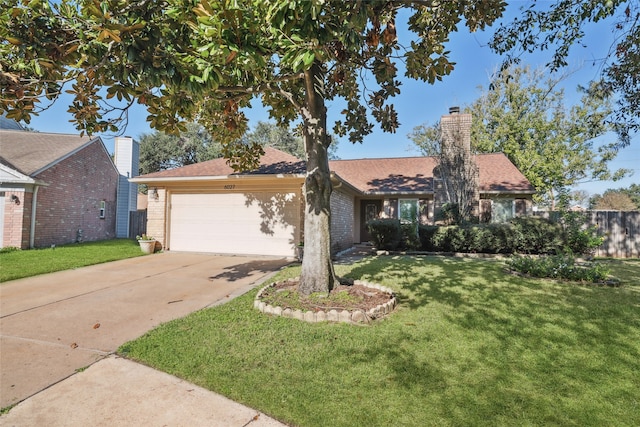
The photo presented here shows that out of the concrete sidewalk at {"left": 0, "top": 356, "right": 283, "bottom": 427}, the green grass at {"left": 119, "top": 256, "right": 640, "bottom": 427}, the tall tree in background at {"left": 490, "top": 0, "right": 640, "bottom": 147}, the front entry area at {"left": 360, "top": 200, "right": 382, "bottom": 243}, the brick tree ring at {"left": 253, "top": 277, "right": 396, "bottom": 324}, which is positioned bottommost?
the concrete sidewalk at {"left": 0, "top": 356, "right": 283, "bottom": 427}

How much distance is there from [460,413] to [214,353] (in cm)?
244

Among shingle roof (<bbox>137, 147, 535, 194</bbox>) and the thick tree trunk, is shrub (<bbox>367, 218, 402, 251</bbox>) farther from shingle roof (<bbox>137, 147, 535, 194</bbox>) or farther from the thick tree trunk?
the thick tree trunk

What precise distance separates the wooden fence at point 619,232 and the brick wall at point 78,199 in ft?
67.1

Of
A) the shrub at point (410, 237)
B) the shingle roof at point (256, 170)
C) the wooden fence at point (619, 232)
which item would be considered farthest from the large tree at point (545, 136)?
the shingle roof at point (256, 170)

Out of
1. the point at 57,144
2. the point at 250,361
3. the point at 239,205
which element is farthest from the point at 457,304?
the point at 57,144

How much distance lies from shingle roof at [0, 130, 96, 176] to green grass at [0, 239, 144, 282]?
345 centimetres

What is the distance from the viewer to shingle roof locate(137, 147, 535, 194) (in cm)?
1150

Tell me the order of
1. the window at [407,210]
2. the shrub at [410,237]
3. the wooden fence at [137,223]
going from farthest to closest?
the wooden fence at [137,223]
the window at [407,210]
the shrub at [410,237]

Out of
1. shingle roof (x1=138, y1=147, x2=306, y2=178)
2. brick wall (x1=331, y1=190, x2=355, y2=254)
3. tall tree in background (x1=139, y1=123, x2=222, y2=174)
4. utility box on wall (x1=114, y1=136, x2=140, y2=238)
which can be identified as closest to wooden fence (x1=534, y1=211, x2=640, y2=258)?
brick wall (x1=331, y1=190, x2=355, y2=254)

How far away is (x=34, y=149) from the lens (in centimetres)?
1392

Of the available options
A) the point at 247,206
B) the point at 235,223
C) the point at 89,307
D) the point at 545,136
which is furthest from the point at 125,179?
the point at 545,136

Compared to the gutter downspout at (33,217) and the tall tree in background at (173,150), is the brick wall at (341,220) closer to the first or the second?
the gutter downspout at (33,217)

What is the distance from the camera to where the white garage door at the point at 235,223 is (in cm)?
1073

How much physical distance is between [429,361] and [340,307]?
1606 millimetres
